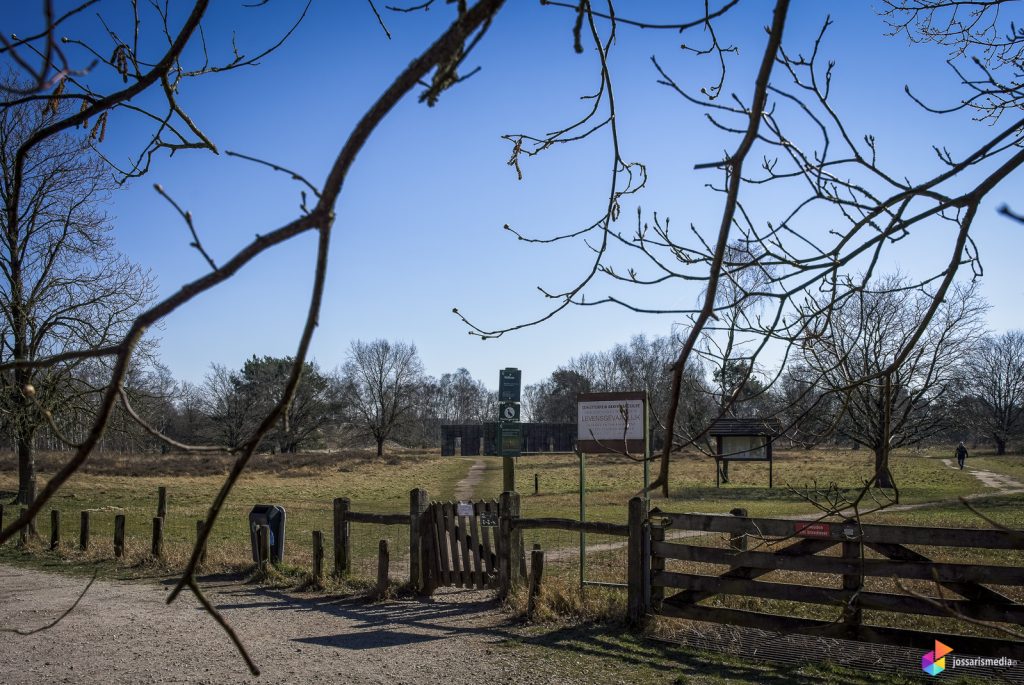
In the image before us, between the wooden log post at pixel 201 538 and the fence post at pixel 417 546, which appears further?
the fence post at pixel 417 546

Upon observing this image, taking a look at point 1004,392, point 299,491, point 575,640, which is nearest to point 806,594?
point 575,640

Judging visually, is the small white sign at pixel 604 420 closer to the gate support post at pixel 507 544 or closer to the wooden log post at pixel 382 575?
the gate support post at pixel 507 544

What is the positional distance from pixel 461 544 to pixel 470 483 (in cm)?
2653

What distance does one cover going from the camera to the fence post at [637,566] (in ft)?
28.3

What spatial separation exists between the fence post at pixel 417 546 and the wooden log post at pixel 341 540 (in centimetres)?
107

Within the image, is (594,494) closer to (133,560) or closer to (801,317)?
(133,560)

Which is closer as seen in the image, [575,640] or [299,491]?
[575,640]

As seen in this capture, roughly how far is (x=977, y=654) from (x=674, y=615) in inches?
104

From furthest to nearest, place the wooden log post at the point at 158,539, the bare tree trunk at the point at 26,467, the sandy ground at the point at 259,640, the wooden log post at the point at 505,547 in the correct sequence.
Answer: the bare tree trunk at the point at 26,467, the wooden log post at the point at 158,539, the wooden log post at the point at 505,547, the sandy ground at the point at 259,640

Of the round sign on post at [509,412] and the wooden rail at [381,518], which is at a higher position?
the round sign on post at [509,412]

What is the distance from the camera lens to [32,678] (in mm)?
7141

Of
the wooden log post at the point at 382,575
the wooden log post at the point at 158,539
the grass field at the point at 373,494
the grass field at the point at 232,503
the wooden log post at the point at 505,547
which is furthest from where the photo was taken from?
the grass field at the point at 373,494

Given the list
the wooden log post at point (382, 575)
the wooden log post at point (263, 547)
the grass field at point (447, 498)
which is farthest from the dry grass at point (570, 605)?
the wooden log post at point (263, 547)

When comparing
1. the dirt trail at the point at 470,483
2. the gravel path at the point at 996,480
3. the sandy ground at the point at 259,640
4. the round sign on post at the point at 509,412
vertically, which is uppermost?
the round sign on post at the point at 509,412
